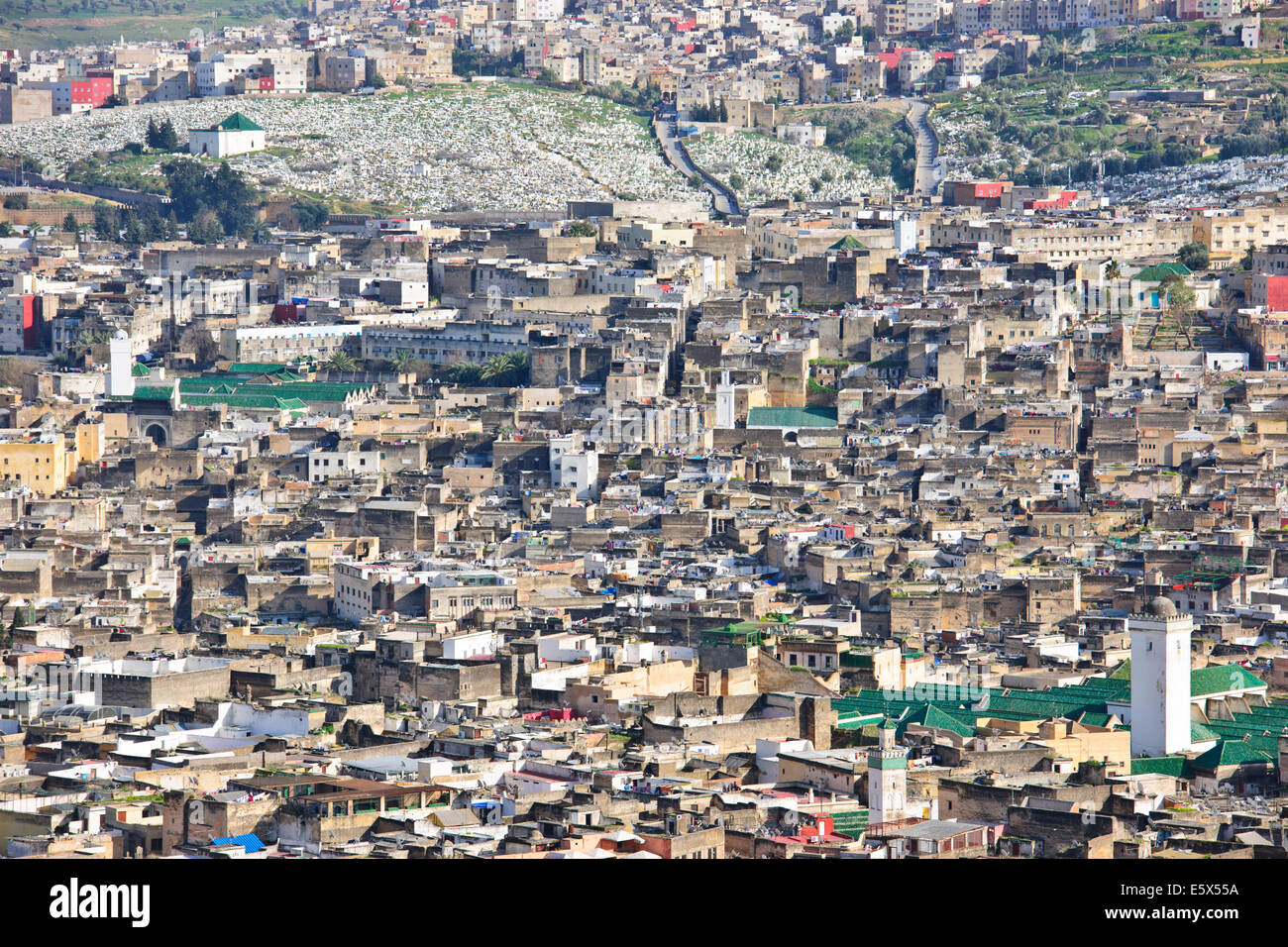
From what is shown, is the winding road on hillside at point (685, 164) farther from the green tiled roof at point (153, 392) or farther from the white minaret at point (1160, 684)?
the white minaret at point (1160, 684)

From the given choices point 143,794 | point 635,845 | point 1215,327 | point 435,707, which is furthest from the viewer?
point 1215,327

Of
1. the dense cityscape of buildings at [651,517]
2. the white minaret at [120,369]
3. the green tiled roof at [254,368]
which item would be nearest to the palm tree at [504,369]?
the dense cityscape of buildings at [651,517]

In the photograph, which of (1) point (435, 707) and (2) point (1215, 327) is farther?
(2) point (1215, 327)

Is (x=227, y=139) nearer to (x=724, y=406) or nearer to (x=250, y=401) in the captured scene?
(x=250, y=401)

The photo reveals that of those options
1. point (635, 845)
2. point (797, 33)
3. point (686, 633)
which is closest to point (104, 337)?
point (686, 633)

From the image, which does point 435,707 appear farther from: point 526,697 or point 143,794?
point 143,794

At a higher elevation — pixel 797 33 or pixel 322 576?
pixel 797 33
